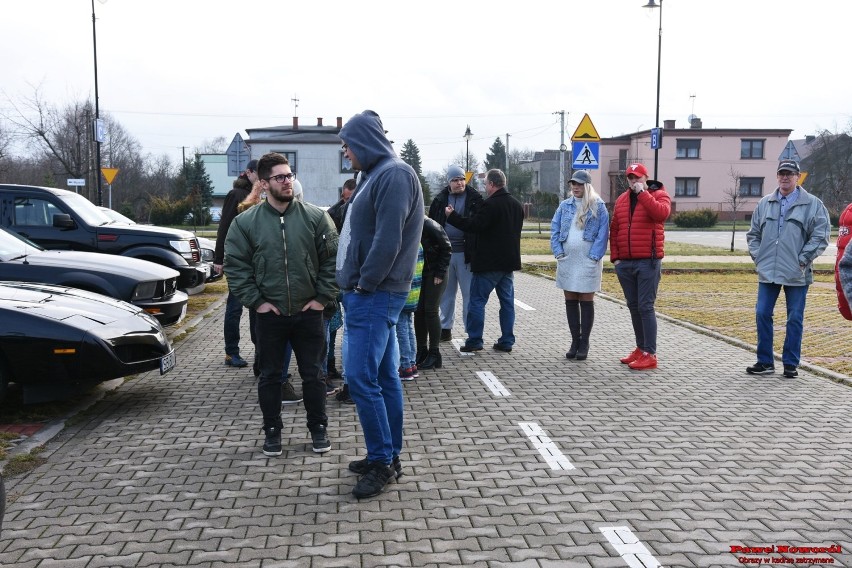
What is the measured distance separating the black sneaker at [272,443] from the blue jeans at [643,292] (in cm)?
423

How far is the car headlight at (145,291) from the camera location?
885 cm

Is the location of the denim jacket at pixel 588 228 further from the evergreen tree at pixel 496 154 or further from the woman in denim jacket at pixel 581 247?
the evergreen tree at pixel 496 154

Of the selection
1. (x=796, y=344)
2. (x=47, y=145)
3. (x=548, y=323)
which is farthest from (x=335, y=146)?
(x=796, y=344)

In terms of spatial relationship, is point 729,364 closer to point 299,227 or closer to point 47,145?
point 299,227

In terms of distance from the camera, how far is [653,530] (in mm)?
4191

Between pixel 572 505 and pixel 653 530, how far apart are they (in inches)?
19.8

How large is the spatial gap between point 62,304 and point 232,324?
187 centimetres

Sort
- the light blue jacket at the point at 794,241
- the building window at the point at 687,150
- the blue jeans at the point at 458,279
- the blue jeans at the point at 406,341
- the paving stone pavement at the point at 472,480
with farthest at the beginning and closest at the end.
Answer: the building window at the point at 687,150 < the blue jeans at the point at 458,279 < the light blue jacket at the point at 794,241 < the blue jeans at the point at 406,341 < the paving stone pavement at the point at 472,480

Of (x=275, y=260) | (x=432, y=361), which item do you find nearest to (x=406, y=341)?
(x=432, y=361)

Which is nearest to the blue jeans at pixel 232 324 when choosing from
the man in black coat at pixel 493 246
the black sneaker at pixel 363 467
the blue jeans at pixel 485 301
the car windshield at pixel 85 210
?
the man in black coat at pixel 493 246

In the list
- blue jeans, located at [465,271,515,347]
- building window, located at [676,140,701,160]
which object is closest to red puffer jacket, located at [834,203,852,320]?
blue jeans, located at [465,271,515,347]

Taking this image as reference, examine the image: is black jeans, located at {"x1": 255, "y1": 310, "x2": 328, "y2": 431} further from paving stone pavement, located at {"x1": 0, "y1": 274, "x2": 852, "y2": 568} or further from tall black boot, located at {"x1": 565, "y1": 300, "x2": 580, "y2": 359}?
tall black boot, located at {"x1": 565, "y1": 300, "x2": 580, "y2": 359}

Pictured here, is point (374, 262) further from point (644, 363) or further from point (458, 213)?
point (644, 363)

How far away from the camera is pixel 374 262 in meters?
4.56
